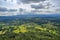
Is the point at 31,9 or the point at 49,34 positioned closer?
the point at 49,34

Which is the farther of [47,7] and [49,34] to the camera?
[47,7]

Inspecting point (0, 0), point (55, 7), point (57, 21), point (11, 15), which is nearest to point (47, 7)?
point (55, 7)

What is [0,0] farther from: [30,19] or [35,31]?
[35,31]

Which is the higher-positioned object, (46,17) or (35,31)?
(46,17)

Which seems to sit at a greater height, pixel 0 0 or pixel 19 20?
pixel 0 0

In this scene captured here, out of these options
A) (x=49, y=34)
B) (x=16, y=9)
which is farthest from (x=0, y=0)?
(x=49, y=34)

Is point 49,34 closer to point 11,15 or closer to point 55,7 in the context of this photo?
point 55,7

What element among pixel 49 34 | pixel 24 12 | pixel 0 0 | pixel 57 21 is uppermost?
pixel 0 0

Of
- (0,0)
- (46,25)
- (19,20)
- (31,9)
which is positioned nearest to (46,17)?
(46,25)

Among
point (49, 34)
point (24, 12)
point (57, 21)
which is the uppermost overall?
point (24, 12)
